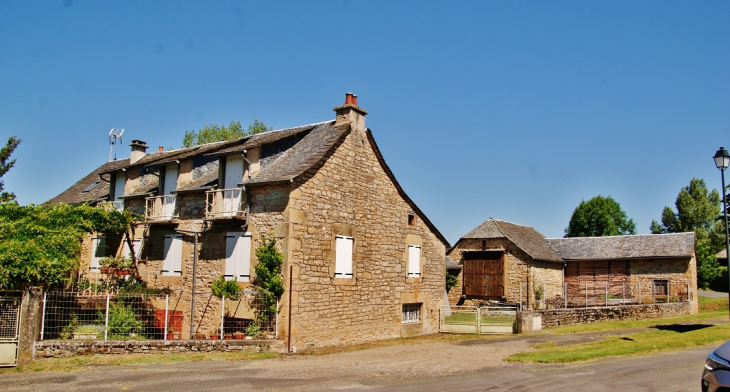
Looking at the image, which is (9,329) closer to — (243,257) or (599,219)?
(243,257)

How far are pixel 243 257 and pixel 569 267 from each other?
2465 centimetres

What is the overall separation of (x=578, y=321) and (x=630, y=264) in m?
11.7

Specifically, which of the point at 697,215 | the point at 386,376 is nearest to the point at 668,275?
the point at 386,376

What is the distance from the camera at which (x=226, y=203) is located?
1822cm

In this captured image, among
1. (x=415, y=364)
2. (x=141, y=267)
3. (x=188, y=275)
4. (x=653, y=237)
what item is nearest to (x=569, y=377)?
(x=415, y=364)

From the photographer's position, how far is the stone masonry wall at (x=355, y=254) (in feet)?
54.6

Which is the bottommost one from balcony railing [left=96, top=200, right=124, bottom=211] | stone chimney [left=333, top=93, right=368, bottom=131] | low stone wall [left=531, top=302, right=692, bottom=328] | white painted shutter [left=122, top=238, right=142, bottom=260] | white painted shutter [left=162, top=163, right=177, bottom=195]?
low stone wall [left=531, top=302, right=692, bottom=328]

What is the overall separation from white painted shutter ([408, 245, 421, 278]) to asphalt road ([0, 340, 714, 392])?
24.0 ft

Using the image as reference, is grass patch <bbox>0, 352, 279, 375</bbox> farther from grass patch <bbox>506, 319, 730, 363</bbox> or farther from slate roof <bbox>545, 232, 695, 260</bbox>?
slate roof <bbox>545, 232, 695, 260</bbox>

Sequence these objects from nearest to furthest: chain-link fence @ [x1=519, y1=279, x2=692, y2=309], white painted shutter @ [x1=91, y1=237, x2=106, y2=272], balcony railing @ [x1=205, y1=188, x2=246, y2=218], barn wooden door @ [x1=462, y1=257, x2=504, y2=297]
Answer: balcony railing @ [x1=205, y1=188, x2=246, y2=218] → white painted shutter @ [x1=91, y1=237, x2=106, y2=272] → chain-link fence @ [x1=519, y1=279, x2=692, y2=309] → barn wooden door @ [x1=462, y1=257, x2=504, y2=297]

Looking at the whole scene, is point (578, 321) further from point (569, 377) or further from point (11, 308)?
point (11, 308)

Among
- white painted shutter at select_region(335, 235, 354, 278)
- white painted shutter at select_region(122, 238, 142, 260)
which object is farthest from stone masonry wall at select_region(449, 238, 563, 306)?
white painted shutter at select_region(122, 238, 142, 260)

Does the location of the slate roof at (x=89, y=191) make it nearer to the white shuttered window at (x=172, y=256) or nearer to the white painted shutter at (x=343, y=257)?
the white shuttered window at (x=172, y=256)

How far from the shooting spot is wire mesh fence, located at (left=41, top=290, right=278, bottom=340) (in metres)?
14.7
